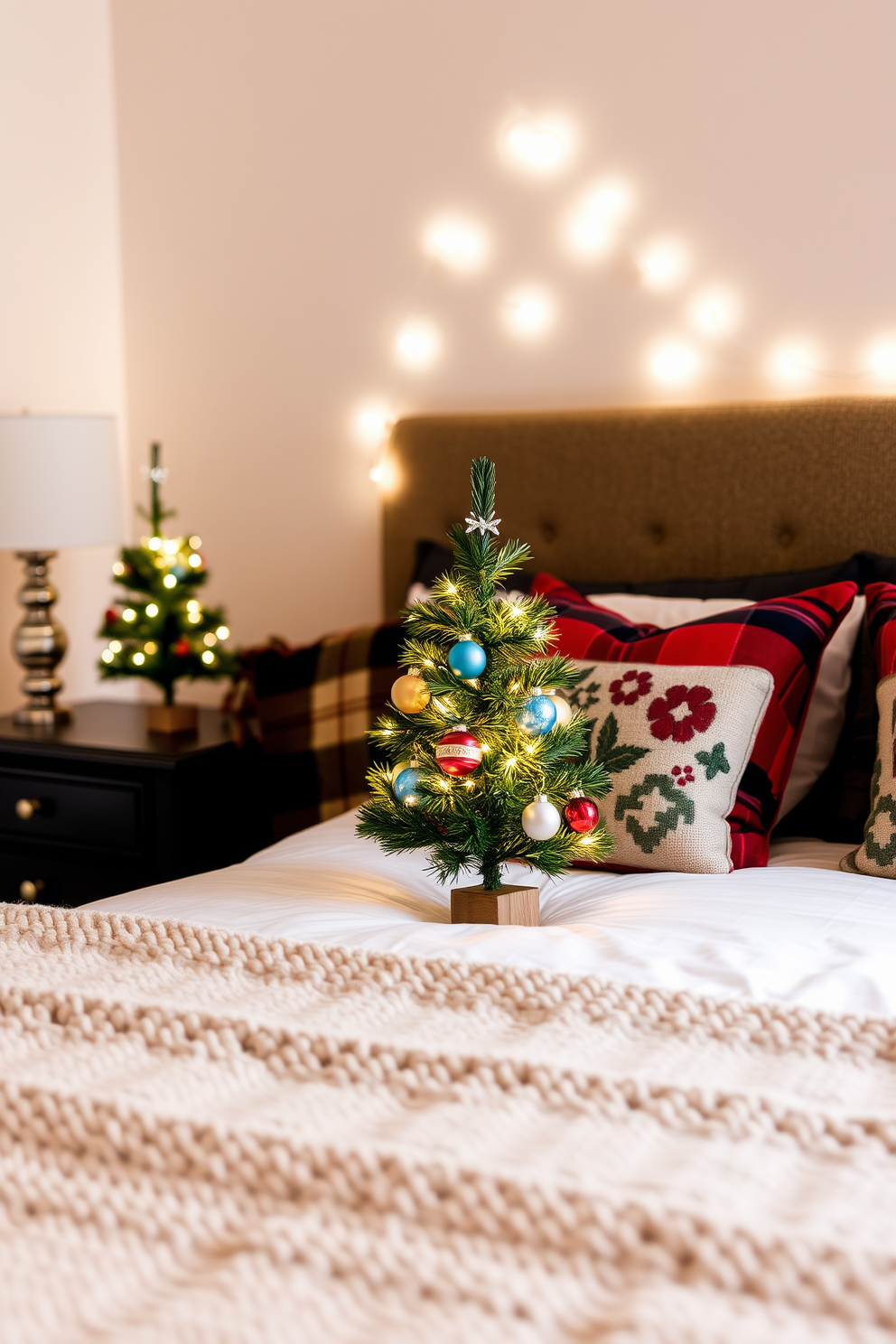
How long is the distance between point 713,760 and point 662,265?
112 cm

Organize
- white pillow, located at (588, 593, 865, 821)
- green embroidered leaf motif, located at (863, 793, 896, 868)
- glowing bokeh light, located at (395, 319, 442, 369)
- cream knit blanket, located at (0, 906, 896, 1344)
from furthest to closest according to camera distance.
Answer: glowing bokeh light, located at (395, 319, 442, 369), white pillow, located at (588, 593, 865, 821), green embroidered leaf motif, located at (863, 793, 896, 868), cream knit blanket, located at (0, 906, 896, 1344)

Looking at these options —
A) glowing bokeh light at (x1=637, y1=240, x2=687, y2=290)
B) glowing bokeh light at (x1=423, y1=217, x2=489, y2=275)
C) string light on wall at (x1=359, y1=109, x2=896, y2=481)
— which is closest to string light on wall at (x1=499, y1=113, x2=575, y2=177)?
string light on wall at (x1=359, y1=109, x2=896, y2=481)

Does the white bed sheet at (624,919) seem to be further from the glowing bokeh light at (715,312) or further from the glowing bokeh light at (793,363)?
the glowing bokeh light at (715,312)

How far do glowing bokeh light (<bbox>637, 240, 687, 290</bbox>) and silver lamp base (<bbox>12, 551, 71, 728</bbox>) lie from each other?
1.33m

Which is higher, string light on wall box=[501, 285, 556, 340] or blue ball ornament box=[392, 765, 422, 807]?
string light on wall box=[501, 285, 556, 340]

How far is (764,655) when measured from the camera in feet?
5.35

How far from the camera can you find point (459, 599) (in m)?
1.37

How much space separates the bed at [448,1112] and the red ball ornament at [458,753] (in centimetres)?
17

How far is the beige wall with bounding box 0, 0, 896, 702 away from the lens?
2135 mm

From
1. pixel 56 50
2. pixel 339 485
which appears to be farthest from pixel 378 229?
pixel 56 50

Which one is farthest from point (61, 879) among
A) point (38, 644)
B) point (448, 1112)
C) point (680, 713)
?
point (448, 1112)

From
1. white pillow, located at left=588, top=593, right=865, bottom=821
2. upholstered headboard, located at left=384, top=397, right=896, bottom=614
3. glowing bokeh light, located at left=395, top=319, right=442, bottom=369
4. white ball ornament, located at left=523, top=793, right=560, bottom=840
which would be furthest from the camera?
glowing bokeh light, located at left=395, top=319, right=442, bottom=369

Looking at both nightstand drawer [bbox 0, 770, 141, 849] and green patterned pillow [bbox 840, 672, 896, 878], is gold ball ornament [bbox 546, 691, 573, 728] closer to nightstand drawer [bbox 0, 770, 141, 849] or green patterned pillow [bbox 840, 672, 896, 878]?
green patterned pillow [bbox 840, 672, 896, 878]

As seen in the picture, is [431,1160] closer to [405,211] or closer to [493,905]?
[493,905]
